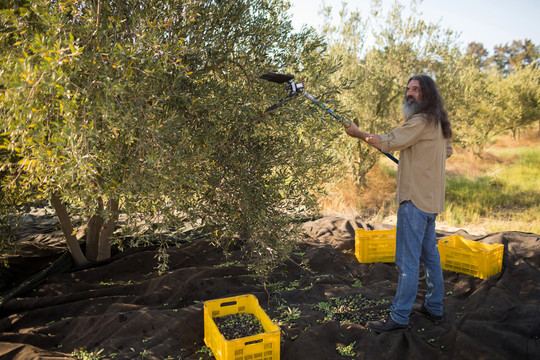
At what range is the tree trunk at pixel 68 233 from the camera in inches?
212

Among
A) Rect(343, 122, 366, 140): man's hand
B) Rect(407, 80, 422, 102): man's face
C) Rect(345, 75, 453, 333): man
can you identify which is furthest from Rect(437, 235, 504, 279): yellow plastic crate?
Rect(343, 122, 366, 140): man's hand

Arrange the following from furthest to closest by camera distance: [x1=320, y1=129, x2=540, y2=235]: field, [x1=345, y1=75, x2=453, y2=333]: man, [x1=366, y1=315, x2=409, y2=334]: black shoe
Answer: [x1=320, y1=129, x2=540, y2=235]: field → [x1=366, y1=315, x2=409, y2=334]: black shoe → [x1=345, y1=75, x2=453, y2=333]: man

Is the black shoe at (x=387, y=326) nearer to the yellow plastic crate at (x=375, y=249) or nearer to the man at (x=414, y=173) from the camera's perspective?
the man at (x=414, y=173)

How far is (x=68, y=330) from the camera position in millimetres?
3875

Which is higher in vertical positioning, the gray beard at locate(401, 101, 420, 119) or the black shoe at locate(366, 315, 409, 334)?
the gray beard at locate(401, 101, 420, 119)

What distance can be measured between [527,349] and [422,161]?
201cm

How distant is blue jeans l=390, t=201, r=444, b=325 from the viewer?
3.72 metres

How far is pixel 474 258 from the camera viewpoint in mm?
5227

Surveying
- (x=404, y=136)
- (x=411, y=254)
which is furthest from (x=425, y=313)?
(x=404, y=136)

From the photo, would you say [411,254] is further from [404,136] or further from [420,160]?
[404,136]

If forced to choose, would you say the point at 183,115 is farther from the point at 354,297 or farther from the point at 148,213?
the point at 354,297

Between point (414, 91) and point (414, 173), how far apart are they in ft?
2.81

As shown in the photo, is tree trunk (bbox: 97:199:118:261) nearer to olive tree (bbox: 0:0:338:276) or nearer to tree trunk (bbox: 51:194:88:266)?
tree trunk (bbox: 51:194:88:266)

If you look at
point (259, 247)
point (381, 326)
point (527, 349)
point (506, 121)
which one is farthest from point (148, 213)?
point (506, 121)
